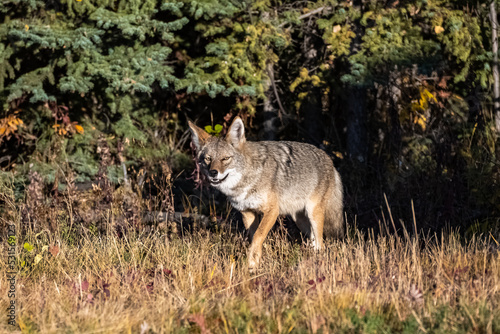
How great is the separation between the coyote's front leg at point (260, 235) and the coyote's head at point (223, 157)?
0.54 m

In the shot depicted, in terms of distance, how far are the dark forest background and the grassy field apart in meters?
1.88

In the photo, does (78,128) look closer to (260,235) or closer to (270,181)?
(270,181)

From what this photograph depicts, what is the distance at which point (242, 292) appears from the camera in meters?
5.25

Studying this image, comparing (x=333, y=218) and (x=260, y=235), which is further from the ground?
(x=260, y=235)

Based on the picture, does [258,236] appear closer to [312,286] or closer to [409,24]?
[312,286]

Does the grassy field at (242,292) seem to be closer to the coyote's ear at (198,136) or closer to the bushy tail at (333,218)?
the bushy tail at (333,218)

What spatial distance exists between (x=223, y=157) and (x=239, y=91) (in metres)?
2.81

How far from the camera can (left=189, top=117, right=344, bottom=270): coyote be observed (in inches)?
264

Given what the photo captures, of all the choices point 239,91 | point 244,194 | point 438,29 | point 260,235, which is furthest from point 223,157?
point 438,29

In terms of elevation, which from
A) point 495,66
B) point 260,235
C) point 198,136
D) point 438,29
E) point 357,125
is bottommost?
point 260,235

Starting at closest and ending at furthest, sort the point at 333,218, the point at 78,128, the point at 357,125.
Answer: the point at 333,218 → the point at 78,128 → the point at 357,125

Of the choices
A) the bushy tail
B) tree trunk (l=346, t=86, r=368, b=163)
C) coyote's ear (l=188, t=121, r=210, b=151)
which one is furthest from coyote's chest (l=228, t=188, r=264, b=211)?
tree trunk (l=346, t=86, r=368, b=163)

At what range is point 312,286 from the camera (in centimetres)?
504

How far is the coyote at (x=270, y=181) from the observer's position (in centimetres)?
671
